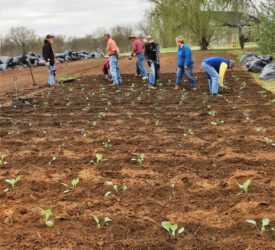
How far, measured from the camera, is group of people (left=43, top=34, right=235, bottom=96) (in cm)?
1113

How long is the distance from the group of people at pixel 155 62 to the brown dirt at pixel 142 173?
3.27ft

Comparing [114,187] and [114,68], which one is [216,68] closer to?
[114,68]

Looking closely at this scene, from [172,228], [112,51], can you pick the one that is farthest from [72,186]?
[112,51]

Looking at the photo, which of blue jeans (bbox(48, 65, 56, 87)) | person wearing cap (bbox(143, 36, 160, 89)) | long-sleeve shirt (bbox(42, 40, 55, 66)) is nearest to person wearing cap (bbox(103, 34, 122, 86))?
person wearing cap (bbox(143, 36, 160, 89))

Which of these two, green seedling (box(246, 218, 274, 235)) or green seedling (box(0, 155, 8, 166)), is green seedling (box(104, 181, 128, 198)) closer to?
green seedling (box(246, 218, 274, 235))

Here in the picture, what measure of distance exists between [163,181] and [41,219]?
1.60 metres

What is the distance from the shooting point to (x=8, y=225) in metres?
4.22

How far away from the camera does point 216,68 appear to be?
1129cm

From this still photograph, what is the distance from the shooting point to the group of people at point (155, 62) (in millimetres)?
11133

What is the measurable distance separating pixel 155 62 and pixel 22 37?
1318 inches

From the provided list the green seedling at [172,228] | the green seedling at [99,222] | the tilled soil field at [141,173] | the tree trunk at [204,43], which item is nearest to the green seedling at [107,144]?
the tilled soil field at [141,173]

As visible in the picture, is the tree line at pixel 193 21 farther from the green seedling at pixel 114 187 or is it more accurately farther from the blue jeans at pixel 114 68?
the green seedling at pixel 114 187

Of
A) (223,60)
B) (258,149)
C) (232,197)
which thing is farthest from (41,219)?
(223,60)

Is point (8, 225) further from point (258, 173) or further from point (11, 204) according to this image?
point (258, 173)
